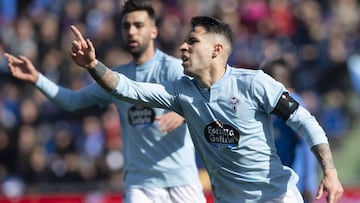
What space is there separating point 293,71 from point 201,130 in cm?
845

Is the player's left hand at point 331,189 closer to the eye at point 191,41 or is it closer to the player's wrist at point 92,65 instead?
the eye at point 191,41

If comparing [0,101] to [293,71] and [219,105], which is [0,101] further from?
[219,105]

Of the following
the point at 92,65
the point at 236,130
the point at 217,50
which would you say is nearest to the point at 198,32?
the point at 217,50

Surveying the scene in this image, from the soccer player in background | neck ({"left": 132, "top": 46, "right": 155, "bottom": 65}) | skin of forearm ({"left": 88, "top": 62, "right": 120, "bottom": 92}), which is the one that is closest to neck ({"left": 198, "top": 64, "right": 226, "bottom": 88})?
skin of forearm ({"left": 88, "top": 62, "right": 120, "bottom": 92})

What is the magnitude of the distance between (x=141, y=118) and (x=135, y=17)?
1010 mm

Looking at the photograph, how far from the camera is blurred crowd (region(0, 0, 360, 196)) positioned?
50.4 feet

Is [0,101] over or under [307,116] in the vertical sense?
under

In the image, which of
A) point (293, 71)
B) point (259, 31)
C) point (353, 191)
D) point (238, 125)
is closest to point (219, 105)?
point (238, 125)

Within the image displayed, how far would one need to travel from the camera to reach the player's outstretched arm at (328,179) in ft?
21.7

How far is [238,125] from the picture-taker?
7.16 m

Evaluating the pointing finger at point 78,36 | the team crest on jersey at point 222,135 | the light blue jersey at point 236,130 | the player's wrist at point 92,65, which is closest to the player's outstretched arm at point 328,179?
the light blue jersey at point 236,130

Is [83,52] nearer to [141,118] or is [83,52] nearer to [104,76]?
[104,76]

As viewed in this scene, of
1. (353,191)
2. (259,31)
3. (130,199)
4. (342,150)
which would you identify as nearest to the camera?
(130,199)

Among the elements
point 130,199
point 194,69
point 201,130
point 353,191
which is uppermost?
point 194,69
